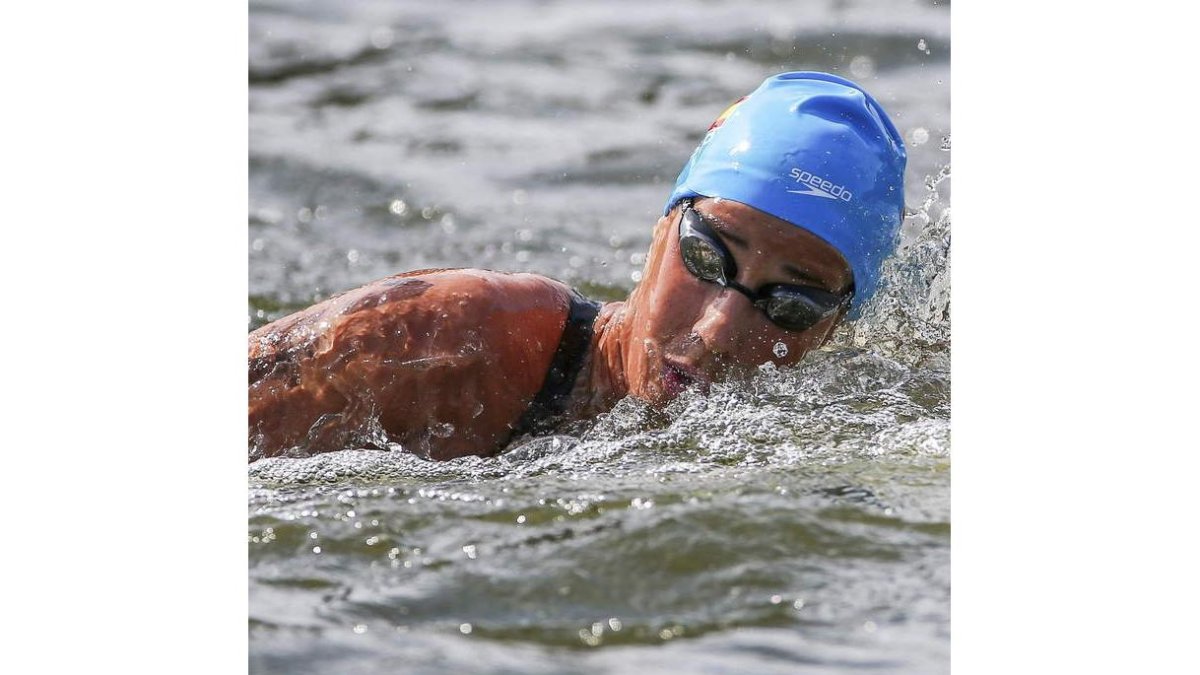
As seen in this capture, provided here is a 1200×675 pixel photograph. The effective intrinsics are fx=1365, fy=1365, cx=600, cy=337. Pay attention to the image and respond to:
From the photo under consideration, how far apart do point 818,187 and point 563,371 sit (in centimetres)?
86

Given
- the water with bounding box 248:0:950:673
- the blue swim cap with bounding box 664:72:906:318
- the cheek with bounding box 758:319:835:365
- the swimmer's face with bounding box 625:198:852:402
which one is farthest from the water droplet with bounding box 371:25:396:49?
the cheek with bounding box 758:319:835:365

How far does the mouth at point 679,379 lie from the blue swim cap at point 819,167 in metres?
0.47

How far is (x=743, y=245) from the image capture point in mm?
3559

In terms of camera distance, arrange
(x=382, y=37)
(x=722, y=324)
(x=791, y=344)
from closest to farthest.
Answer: (x=722, y=324) < (x=791, y=344) < (x=382, y=37)

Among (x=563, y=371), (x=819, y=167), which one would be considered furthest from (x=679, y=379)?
(x=819, y=167)

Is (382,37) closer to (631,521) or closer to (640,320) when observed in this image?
(640,320)

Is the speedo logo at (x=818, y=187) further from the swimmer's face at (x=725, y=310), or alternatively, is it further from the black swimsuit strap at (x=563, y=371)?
the black swimsuit strap at (x=563, y=371)

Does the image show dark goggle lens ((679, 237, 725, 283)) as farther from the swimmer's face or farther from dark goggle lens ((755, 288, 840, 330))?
dark goggle lens ((755, 288, 840, 330))

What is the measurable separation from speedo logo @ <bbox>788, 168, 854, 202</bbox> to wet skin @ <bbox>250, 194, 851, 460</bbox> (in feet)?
0.39

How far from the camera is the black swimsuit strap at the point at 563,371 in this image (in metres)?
3.72

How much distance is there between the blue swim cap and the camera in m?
3.61

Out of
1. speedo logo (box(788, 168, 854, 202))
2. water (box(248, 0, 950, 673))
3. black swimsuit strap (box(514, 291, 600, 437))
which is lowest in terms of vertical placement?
water (box(248, 0, 950, 673))
